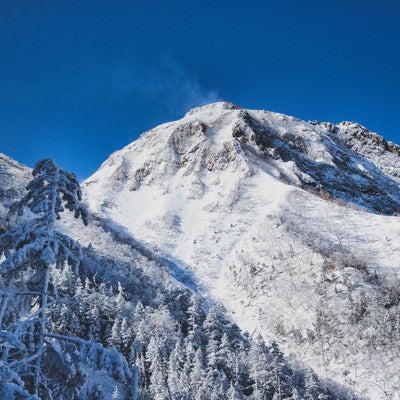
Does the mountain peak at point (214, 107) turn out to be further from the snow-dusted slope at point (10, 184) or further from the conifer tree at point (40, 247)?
the conifer tree at point (40, 247)

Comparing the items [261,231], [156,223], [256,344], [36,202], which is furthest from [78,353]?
[156,223]

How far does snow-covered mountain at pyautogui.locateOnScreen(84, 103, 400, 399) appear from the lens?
161ft

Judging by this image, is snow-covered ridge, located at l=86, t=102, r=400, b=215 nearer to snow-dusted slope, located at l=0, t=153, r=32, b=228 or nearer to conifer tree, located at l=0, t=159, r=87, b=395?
snow-dusted slope, located at l=0, t=153, r=32, b=228

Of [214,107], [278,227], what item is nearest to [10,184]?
[278,227]

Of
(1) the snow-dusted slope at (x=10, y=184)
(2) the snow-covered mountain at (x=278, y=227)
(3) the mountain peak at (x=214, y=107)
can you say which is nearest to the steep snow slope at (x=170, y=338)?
(2) the snow-covered mountain at (x=278, y=227)

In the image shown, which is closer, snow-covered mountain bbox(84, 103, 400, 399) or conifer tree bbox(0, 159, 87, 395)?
conifer tree bbox(0, 159, 87, 395)

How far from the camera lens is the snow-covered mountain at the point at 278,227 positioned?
161 feet

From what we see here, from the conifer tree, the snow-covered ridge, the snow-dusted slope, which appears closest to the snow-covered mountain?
the snow-covered ridge

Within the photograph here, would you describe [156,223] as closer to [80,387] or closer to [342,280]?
[342,280]

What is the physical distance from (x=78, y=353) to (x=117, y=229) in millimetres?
86172

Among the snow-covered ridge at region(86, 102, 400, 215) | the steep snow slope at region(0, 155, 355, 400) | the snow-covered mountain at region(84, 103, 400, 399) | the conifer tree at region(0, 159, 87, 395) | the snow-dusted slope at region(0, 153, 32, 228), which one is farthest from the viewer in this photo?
the snow-covered ridge at region(86, 102, 400, 215)

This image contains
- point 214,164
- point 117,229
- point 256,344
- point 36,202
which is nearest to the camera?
point 36,202

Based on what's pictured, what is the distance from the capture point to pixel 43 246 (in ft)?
26.5

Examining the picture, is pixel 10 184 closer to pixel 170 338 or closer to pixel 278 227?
pixel 278 227
